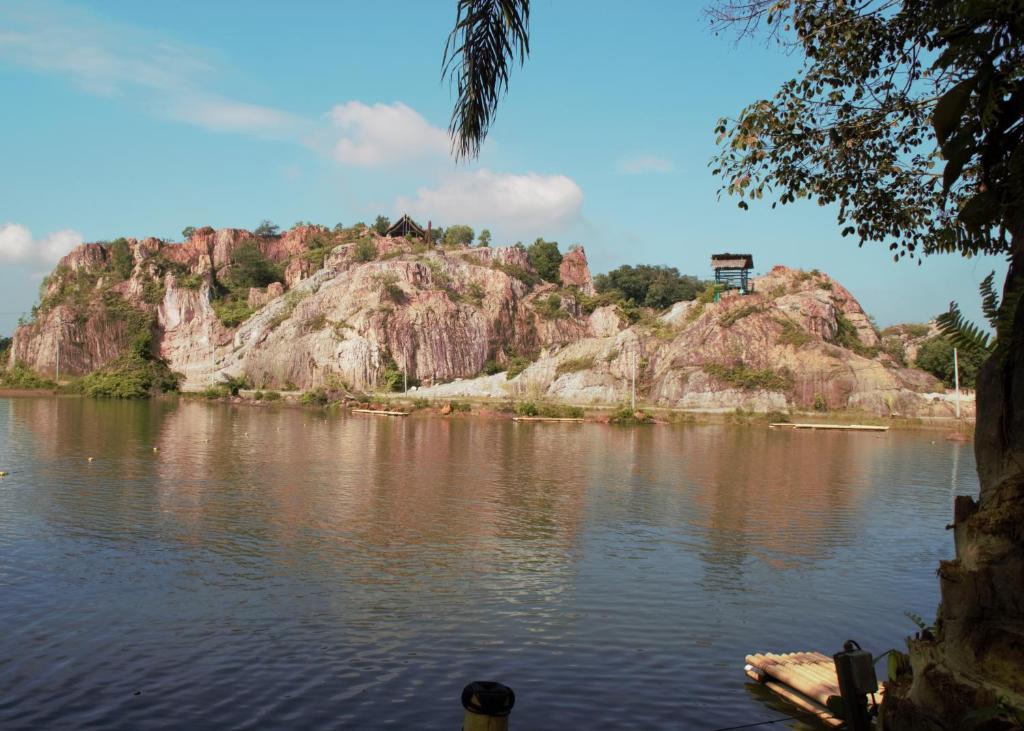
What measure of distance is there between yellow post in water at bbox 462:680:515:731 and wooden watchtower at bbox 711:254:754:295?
85119 millimetres

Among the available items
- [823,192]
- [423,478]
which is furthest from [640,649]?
[423,478]

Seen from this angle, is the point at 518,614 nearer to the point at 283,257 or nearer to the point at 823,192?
the point at 823,192

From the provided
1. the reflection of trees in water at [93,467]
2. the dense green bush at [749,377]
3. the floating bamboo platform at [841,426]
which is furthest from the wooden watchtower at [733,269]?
the reflection of trees in water at [93,467]

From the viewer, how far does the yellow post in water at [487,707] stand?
5496 millimetres

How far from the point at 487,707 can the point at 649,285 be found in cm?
10996

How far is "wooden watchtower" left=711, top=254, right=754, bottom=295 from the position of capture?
3450 inches

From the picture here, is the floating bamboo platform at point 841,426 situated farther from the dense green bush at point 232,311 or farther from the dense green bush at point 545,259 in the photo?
the dense green bush at point 232,311

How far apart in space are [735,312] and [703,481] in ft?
173

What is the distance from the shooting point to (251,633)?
12406 millimetres

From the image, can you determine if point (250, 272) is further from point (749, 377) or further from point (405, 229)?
point (749, 377)

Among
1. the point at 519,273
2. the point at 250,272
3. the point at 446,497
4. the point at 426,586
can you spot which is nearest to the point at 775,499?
the point at 446,497

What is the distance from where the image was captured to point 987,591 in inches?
226

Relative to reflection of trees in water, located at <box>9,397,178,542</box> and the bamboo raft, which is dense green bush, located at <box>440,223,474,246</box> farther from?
the bamboo raft

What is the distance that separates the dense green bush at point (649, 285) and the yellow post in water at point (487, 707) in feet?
333
